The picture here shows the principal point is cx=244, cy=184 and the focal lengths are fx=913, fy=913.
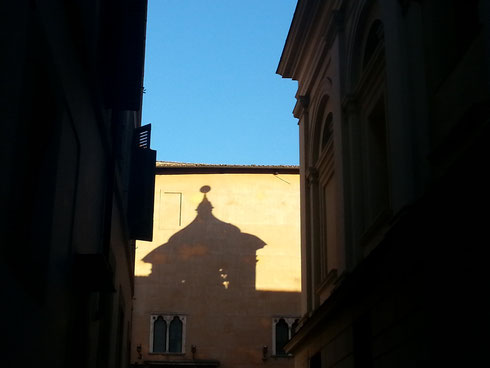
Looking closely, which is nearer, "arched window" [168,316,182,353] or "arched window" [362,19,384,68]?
"arched window" [362,19,384,68]

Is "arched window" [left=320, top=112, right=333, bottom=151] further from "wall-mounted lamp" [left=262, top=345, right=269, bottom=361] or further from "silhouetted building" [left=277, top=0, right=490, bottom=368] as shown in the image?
"wall-mounted lamp" [left=262, top=345, right=269, bottom=361]

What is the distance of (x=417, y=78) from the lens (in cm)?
1291

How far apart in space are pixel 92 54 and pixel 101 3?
154cm

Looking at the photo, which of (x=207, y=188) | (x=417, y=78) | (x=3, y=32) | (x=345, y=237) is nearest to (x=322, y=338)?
(x=345, y=237)

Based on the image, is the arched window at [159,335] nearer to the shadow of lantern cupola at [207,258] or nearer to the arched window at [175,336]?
the arched window at [175,336]

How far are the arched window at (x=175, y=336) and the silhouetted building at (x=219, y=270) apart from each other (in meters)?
0.03

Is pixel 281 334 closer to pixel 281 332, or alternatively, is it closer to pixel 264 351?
pixel 281 332

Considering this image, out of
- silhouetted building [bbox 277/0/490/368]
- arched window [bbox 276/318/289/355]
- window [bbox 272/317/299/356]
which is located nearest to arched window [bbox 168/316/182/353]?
window [bbox 272/317/299/356]

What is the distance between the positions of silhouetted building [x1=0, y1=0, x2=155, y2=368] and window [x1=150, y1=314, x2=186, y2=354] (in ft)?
49.4

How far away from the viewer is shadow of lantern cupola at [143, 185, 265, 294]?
31.2m

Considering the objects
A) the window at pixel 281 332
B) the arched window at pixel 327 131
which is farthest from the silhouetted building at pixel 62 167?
the window at pixel 281 332

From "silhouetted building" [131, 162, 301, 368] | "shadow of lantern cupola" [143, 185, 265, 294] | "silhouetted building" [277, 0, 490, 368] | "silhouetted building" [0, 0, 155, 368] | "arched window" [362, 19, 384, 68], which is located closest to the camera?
"silhouetted building" [0, 0, 155, 368]

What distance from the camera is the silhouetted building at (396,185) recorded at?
10.1 meters

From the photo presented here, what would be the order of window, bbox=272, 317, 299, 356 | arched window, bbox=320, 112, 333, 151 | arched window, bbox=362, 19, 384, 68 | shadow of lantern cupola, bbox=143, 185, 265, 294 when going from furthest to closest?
shadow of lantern cupola, bbox=143, 185, 265, 294
window, bbox=272, 317, 299, 356
arched window, bbox=320, 112, 333, 151
arched window, bbox=362, 19, 384, 68
